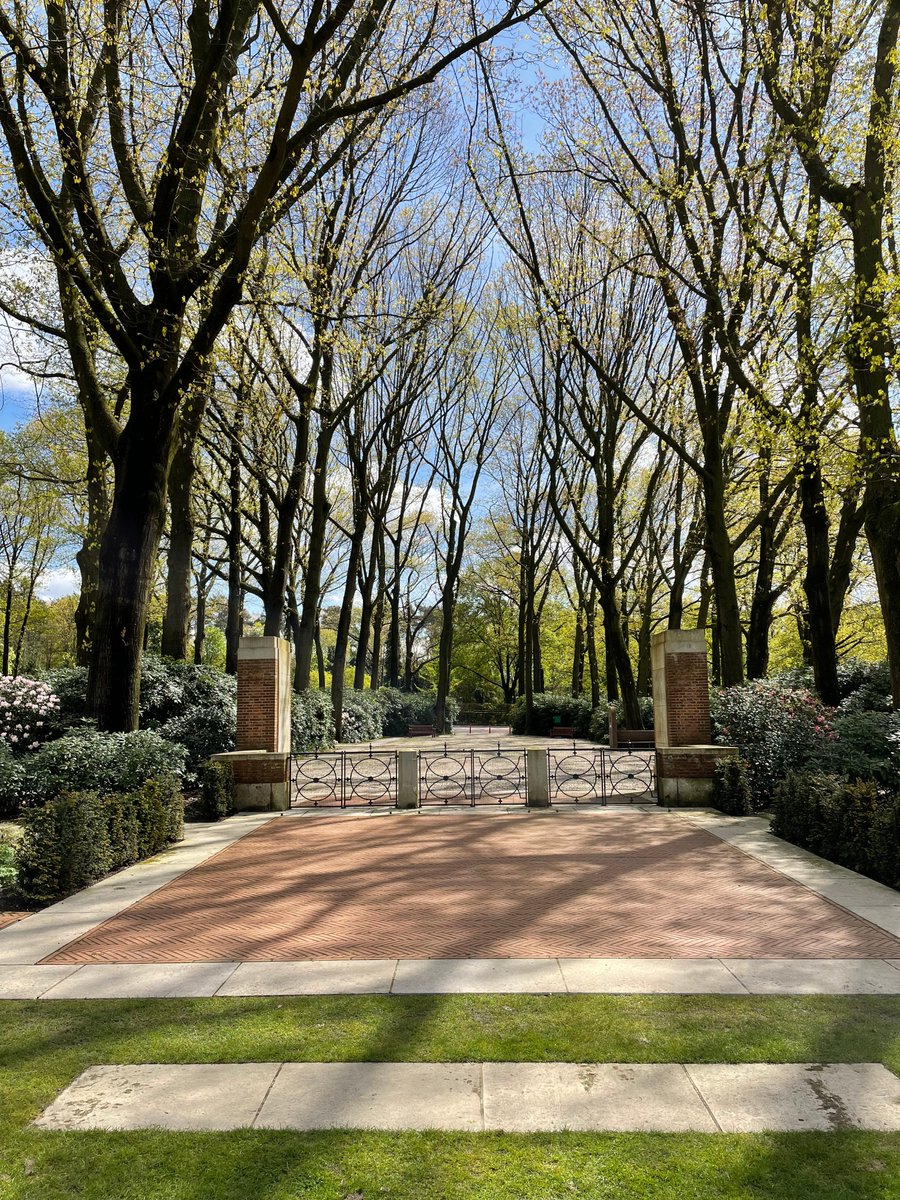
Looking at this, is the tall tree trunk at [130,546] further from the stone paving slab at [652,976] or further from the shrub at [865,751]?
the shrub at [865,751]

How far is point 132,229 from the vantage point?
1256 centimetres

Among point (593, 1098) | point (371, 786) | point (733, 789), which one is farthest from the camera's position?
point (371, 786)

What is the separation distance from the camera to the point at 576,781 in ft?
58.1

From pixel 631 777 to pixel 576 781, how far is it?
9.38 feet

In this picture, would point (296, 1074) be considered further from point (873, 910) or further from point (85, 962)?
point (873, 910)

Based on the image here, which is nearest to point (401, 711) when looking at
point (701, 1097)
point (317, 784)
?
point (317, 784)

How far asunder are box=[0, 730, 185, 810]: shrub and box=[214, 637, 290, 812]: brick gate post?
218 cm

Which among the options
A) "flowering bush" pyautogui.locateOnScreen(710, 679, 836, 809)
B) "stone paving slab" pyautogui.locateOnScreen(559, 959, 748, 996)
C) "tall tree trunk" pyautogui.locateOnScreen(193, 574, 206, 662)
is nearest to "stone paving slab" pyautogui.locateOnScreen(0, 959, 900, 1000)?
"stone paving slab" pyautogui.locateOnScreen(559, 959, 748, 996)

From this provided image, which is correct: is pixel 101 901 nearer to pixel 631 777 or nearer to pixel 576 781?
pixel 631 777

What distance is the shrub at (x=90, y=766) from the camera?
11117 millimetres

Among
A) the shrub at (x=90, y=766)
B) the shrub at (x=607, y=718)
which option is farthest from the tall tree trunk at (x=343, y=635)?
the shrub at (x=90, y=766)

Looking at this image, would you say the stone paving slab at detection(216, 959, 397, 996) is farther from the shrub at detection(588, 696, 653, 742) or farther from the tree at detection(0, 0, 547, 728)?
the shrub at detection(588, 696, 653, 742)

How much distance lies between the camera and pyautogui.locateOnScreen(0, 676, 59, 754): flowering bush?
44.1 ft

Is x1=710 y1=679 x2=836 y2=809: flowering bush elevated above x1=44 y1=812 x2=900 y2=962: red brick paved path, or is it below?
above
